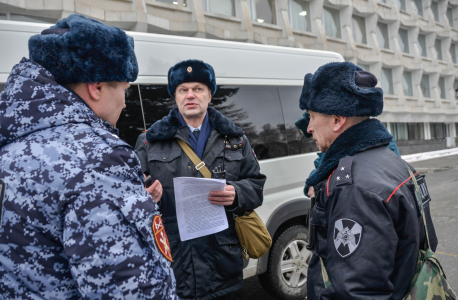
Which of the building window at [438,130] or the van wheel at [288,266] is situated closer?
the van wheel at [288,266]

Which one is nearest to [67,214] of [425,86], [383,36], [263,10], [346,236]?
[346,236]

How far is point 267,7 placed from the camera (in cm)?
1806

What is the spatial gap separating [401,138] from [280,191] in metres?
25.0

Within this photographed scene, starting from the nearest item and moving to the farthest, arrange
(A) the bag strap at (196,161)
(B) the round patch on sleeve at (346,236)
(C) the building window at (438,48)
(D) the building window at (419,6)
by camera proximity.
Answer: (B) the round patch on sleeve at (346,236), (A) the bag strap at (196,161), (D) the building window at (419,6), (C) the building window at (438,48)

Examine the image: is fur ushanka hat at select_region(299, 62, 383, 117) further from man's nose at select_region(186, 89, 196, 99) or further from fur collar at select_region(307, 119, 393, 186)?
man's nose at select_region(186, 89, 196, 99)

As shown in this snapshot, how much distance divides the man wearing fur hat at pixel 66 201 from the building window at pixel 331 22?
73.2ft

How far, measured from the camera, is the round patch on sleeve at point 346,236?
1230 millimetres

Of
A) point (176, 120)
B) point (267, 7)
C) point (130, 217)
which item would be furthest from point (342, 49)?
point (130, 217)

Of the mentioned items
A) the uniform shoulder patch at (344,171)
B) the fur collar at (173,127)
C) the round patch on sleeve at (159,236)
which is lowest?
the round patch on sleeve at (159,236)

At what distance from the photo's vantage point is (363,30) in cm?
2311

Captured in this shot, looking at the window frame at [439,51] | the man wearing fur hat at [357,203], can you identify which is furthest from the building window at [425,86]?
the man wearing fur hat at [357,203]

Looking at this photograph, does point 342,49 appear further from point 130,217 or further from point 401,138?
point 130,217

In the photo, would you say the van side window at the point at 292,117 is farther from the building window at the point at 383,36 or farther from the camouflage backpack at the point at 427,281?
the building window at the point at 383,36

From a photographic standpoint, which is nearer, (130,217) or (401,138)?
(130,217)
